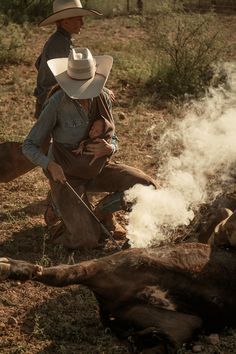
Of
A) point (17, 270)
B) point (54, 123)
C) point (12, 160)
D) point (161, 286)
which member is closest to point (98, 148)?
point (54, 123)

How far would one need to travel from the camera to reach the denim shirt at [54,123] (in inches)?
214

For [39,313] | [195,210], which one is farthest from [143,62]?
[39,313]

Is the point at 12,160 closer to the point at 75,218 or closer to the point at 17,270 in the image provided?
the point at 75,218

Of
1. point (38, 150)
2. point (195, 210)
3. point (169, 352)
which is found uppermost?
point (38, 150)

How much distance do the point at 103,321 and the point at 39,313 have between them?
0.54m

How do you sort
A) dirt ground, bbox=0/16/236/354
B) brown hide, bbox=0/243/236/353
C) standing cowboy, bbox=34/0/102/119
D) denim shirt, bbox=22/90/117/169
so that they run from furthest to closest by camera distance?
standing cowboy, bbox=34/0/102/119 < denim shirt, bbox=22/90/117/169 < dirt ground, bbox=0/16/236/354 < brown hide, bbox=0/243/236/353

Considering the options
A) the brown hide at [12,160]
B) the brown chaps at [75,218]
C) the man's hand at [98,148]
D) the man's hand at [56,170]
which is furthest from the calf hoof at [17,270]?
the brown hide at [12,160]

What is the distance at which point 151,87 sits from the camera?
10438 mm

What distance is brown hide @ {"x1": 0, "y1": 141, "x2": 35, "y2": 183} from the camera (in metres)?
6.54

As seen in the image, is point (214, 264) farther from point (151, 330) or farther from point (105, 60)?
point (105, 60)

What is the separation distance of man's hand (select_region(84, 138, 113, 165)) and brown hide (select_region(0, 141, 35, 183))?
1.10m

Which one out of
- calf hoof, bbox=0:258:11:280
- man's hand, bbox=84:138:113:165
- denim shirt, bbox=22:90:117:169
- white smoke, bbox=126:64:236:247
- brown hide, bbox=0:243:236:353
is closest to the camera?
calf hoof, bbox=0:258:11:280

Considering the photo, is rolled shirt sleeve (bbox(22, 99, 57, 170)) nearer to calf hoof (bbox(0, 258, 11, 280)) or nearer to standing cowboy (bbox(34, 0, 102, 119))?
standing cowboy (bbox(34, 0, 102, 119))

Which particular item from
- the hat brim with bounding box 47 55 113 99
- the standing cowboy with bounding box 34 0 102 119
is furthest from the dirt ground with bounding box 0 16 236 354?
the hat brim with bounding box 47 55 113 99
